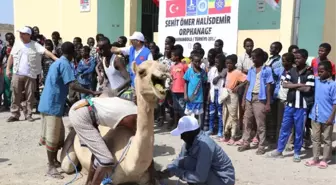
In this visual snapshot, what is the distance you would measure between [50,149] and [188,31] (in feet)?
20.1

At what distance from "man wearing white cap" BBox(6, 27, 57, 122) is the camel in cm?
420

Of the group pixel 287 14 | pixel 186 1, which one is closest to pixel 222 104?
pixel 287 14

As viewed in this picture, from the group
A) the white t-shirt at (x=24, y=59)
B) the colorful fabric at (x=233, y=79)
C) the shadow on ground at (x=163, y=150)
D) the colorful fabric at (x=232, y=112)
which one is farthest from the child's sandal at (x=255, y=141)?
the white t-shirt at (x=24, y=59)

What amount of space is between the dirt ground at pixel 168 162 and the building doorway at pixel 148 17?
27.7 ft

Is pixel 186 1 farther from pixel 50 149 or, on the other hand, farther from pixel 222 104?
pixel 50 149

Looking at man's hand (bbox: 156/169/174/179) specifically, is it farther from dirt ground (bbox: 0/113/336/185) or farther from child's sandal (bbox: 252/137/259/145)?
child's sandal (bbox: 252/137/259/145)

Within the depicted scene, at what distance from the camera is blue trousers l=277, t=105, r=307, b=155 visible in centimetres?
624

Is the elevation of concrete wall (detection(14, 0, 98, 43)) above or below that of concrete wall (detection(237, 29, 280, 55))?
Answer: above

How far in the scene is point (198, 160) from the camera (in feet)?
13.5

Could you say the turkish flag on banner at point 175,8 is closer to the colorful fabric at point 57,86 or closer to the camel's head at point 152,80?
the colorful fabric at point 57,86

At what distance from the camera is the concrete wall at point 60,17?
51.6 ft

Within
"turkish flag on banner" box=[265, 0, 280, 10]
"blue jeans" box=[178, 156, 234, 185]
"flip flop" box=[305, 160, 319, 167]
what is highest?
"turkish flag on banner" box=[265, 0, 280, 10]

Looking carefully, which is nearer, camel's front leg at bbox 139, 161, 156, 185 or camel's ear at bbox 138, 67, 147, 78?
camel's ear at bbox 138, 67, 147, 78

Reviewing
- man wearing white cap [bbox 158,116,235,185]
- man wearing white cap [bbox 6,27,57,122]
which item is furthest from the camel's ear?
man wearing white cap [bbox 6,27,57,122]
